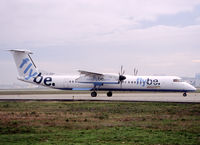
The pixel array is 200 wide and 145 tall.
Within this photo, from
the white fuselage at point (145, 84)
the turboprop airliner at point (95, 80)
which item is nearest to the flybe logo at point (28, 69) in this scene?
the turboprop airliner at point (95, 80)

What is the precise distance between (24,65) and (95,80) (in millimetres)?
11302

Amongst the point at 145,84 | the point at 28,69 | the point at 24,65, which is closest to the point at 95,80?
the point at 145,84

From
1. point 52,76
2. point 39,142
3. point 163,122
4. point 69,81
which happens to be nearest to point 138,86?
point 69,81

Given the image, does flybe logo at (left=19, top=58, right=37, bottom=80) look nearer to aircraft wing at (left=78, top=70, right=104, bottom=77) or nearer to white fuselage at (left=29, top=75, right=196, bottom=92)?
white fuselage at (left=29, top=75, right=196, bottom=92)

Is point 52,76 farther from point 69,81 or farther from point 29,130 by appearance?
point 29,130

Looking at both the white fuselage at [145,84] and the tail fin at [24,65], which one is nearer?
the white fuselage at [145,84]

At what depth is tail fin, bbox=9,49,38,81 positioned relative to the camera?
138 ft

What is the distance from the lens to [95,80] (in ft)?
137

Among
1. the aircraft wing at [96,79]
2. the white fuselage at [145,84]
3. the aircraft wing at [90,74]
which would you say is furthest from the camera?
the aircraft wing at [96,79]

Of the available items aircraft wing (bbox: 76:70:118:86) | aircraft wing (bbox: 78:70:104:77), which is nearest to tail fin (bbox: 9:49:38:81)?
aircraft wing (bbox: 76:70:118:86)

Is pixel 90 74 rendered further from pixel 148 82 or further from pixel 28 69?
pixel 28 69

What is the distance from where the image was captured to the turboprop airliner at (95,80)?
40594mm

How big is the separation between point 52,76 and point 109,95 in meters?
9.53

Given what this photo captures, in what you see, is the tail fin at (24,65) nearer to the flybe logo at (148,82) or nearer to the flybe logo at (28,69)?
the flybe logo at (28,69)
